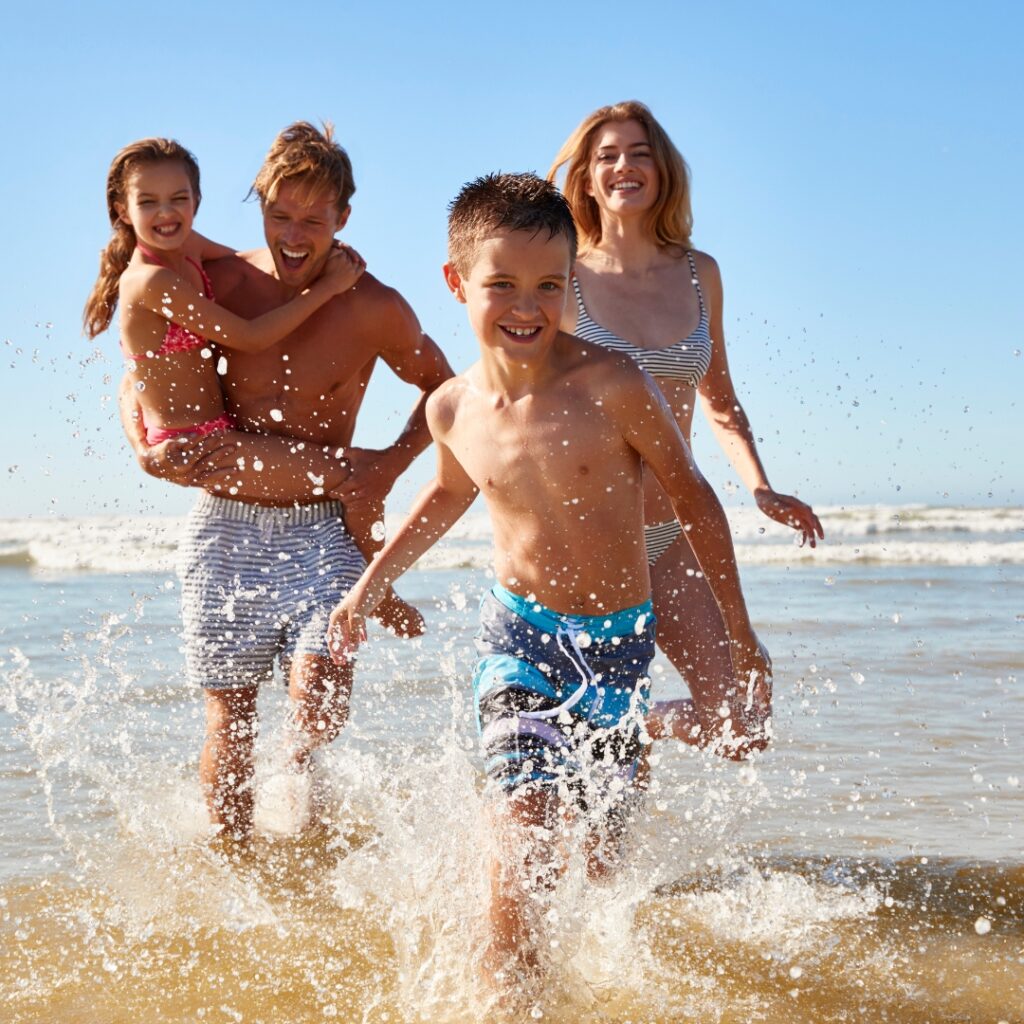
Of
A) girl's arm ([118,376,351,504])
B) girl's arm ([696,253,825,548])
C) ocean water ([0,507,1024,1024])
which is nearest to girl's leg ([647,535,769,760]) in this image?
ocean water ([0,507,1024,1024])

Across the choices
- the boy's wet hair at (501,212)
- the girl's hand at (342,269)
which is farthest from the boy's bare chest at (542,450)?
the girl's hand at (342,269)

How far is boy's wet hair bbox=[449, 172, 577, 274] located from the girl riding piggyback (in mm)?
719

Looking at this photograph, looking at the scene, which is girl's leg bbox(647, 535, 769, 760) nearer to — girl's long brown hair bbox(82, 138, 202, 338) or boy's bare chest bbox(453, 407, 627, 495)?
boy's bare chest bbox(453, 407, 627, 495)

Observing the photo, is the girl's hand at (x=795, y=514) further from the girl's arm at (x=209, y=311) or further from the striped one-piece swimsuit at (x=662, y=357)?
the girl's arm at (x=209, y=311)

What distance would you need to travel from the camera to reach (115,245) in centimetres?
389

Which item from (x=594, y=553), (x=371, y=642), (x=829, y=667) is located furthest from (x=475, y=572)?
(x=594, y=553)

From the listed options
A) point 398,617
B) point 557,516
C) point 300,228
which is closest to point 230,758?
point 398,617

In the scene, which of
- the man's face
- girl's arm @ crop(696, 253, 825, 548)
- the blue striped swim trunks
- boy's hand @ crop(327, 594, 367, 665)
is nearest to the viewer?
the blue striped swim trunks

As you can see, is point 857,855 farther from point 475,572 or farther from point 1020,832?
point 475,572

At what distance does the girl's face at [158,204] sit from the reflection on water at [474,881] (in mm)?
1488

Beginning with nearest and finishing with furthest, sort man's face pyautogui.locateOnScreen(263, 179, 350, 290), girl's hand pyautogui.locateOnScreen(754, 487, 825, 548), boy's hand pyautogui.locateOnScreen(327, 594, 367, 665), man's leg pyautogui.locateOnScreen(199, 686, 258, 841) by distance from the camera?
boy's hand pyautogui.locateOnScreen(327, 594, 367, 665)
girl's hand pyautogui.locateOnScreen(754, 487, 825, 548)
man's face pyautogui.locateOnScreen(263, 179, 350, 290)
man's leg pyautogui.locateOnScreen(199, 686, 258, 841)

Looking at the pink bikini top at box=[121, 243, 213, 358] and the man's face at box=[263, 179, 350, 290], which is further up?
the man's face at box=[263, 179, 350, 290]

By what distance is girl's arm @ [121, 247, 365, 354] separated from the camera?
3637mm

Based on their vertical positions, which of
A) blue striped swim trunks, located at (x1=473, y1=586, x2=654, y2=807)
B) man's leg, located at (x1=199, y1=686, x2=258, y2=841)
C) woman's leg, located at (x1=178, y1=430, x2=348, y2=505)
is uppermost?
woman's leg, located at (x1=178, y1=430, x2=348, y2=505)
